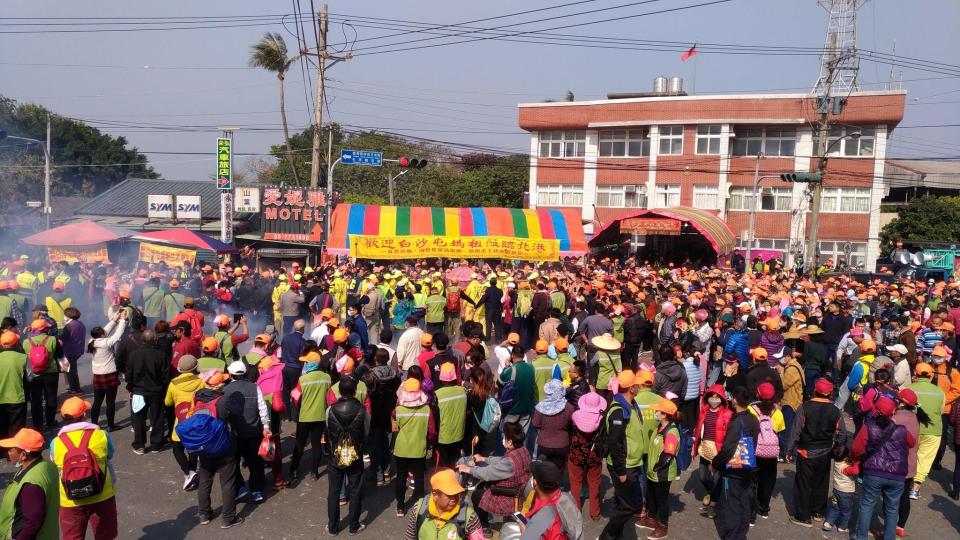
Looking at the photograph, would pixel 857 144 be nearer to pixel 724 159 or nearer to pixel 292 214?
pixel 724 159

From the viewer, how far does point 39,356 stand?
8.29 m

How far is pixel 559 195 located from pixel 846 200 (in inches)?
621

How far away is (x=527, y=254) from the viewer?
2320 cm

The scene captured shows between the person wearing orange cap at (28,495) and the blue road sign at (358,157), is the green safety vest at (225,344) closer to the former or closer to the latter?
the person wearing orange cap at (28,495)

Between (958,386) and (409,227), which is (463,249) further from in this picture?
(958,386)

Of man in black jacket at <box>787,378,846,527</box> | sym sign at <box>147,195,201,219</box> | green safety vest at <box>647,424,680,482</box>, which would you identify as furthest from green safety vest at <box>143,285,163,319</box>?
sym sign at <box>147,195,201,219</box>

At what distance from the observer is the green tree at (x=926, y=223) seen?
111 ft

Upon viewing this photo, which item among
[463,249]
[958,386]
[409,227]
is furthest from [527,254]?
[958,386]

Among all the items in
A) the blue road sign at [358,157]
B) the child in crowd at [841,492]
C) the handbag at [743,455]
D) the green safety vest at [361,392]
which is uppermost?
the blue road sign at [358,157]

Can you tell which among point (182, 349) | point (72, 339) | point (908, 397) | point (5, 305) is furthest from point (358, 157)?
point (908, 397)

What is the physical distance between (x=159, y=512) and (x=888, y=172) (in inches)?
2136

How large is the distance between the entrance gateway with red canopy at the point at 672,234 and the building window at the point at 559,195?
5.09 m

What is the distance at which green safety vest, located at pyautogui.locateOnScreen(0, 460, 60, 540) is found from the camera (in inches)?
173

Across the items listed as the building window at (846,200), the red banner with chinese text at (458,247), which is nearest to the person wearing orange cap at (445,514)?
the red banner with chinese text at (458,247)
